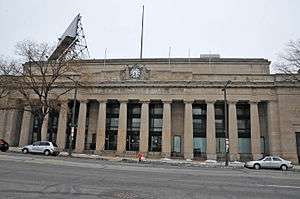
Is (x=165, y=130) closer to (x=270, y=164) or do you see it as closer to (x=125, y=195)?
(x=270, y=164)

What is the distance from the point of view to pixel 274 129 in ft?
154

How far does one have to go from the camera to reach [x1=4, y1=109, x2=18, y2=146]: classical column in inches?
2068

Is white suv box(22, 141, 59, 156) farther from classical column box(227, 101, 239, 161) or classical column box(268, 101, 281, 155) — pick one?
classical column box(268, 101, 281, 155)

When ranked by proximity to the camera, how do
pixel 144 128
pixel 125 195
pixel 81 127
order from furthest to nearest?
pixel 81 127
pixel 144 128
pixel 125 195

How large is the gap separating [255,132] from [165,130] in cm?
1332

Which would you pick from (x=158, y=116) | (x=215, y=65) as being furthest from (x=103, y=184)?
(x=215, y=65)

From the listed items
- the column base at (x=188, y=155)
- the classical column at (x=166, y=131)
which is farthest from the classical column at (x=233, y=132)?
the classical column at (x=166, y=131)

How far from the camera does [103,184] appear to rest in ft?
37.6

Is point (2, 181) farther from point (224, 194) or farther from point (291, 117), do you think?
point (291, 117)

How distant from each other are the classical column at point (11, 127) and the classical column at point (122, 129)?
1837 cm

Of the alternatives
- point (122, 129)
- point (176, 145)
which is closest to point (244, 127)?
point (176, 145)

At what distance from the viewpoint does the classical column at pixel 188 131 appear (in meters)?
46.5

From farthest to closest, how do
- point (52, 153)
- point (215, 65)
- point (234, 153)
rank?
point (215, 65) < point (234, 153) < point (52, 153)

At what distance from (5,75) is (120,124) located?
17856 mm
